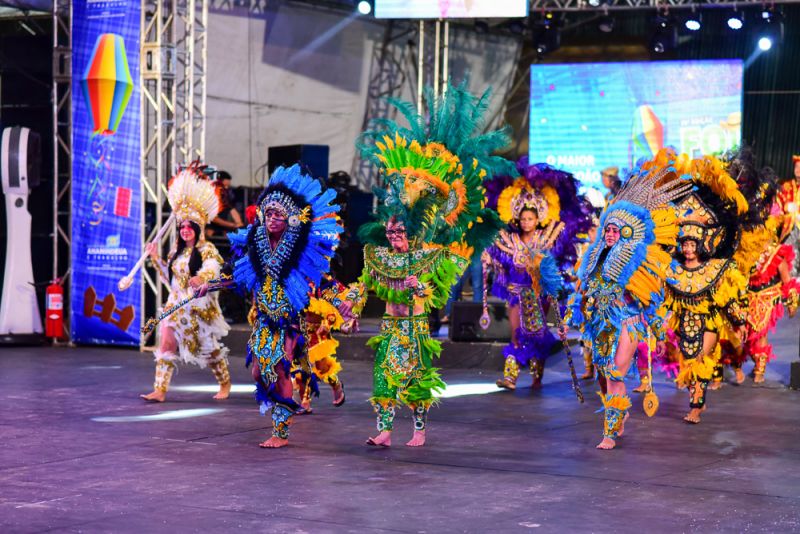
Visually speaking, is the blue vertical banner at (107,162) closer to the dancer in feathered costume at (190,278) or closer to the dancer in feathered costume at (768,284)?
the dancer in feathered costume at (190,278)

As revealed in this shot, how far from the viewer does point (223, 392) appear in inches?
395

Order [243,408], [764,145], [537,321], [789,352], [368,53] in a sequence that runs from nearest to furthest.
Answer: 1. [243,408]
2. [537,321]
3. [789,352]
4. [368,53]
5. [764,145]

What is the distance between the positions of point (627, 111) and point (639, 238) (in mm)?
11664

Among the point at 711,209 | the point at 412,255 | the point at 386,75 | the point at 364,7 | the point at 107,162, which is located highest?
the point at 364,7

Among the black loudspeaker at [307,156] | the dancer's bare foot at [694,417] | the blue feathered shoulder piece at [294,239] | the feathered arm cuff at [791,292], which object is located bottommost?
the dancer's bare foot at [694,417]

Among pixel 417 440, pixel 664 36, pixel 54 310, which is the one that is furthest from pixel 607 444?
pixel 664 36

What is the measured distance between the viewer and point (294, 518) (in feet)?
18.2

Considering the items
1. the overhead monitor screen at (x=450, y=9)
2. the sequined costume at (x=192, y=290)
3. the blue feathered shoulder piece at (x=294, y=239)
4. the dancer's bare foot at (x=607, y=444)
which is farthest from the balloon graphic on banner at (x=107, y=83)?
the dancer's bare foot at (x=607, y=444)

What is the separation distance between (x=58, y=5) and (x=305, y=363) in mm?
7415

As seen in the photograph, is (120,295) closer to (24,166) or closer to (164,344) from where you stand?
(24,166)

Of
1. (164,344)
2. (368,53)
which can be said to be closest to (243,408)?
(164,344)

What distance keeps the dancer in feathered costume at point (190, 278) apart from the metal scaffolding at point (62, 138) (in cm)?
440

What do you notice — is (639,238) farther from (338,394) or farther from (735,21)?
(735,21)

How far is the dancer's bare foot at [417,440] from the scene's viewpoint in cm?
771
